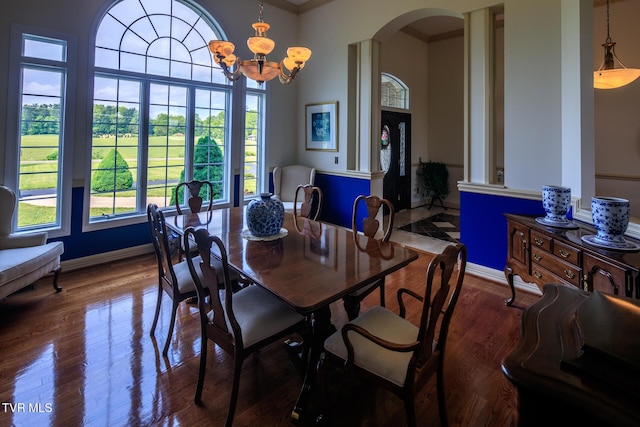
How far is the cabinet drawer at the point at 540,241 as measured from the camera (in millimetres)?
2318

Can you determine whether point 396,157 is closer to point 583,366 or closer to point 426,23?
→ point 426,23

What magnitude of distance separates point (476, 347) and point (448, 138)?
5613 millimetres

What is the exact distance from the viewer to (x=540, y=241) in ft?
7.92

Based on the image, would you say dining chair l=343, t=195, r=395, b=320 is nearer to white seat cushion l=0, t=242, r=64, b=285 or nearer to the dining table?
the dining table

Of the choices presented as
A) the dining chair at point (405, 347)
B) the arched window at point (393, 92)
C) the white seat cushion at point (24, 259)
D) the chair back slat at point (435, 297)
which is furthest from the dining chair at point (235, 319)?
the arched window at point (393, 92)

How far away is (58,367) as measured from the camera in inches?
81.0

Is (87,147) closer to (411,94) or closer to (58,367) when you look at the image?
(58,367)

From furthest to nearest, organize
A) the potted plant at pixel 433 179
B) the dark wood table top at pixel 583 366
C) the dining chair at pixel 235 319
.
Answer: the potted plant at pixel 433 179
the dining chair at pixel 235 319
the dark wood table top at pixel 583 366

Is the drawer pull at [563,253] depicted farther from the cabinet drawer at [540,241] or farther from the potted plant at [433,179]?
the potted plant at [433,179]

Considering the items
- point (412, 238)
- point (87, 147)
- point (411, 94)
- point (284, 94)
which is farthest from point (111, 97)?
point (411, 94)

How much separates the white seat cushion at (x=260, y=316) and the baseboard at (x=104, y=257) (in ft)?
8.81

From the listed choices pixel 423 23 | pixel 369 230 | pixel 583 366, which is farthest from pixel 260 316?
pixel 423 23

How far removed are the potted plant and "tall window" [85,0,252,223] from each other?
4224 mm

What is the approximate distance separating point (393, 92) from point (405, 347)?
6180 millimetres
